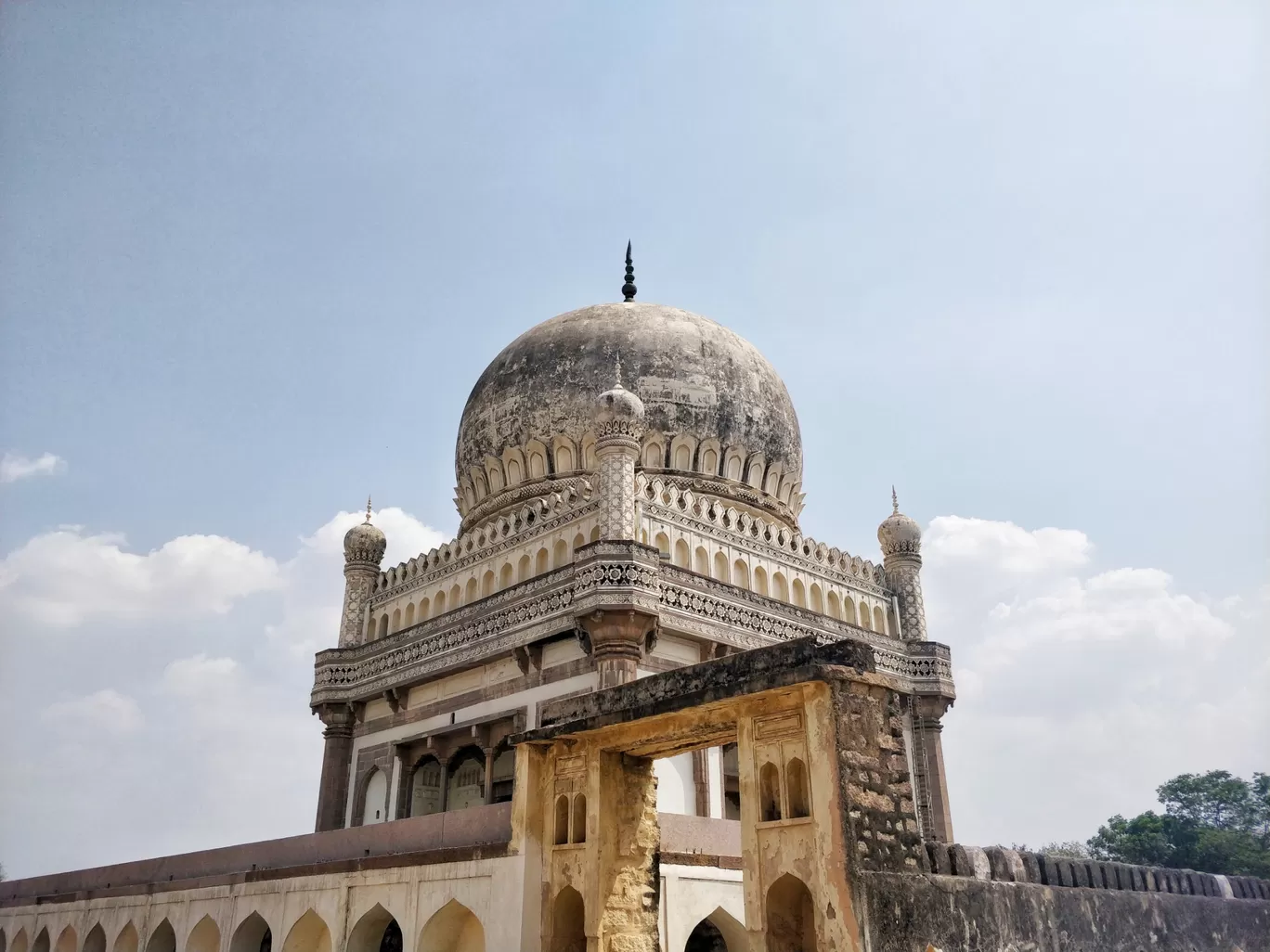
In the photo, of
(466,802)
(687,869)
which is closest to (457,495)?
(466,802)

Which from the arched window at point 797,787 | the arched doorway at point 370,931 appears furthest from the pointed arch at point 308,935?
the arched window at point 797,787

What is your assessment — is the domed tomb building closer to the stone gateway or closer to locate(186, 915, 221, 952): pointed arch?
the stone gateway

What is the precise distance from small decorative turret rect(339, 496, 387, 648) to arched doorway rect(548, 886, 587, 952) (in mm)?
10271

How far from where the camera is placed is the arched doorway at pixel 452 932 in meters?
8.83

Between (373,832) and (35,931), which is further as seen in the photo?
(35,931)

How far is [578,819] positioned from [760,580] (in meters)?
7.83

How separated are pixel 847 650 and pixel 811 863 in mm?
1219

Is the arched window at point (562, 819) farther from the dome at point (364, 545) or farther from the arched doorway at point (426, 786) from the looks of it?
the dome at point (364, 545)

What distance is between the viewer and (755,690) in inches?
261

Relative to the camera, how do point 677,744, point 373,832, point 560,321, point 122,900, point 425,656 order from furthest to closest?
1. point 560,321
2. point 425,656
3. point 122,900
4. point 373,832
5. point 677,744

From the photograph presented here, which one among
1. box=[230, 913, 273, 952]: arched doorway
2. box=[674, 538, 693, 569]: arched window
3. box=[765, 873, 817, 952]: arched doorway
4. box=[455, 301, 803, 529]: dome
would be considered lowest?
box=[765, 873, 817, 952]: arched doorway

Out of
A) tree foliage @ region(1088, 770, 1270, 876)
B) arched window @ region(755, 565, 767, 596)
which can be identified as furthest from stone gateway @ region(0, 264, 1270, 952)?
tree foliage @ region(1088, 770, 1270, 876)

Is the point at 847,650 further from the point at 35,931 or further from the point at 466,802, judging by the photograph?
the point at 35,931

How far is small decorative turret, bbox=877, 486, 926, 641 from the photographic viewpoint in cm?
1700
